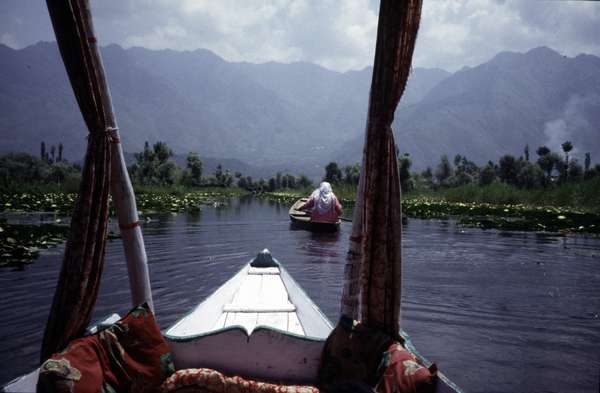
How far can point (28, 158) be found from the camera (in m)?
81.0

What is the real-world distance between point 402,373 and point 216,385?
4.37ft

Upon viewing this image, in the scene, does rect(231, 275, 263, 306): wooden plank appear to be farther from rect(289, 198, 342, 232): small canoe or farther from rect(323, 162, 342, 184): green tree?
rect(323, 162, 342, 184): green tree

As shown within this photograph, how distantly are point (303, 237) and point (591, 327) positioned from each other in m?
10.8

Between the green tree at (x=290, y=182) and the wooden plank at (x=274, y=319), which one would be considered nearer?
the wooden plank at (x=274, y=319)

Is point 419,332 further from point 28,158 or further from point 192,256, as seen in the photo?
point 28,158

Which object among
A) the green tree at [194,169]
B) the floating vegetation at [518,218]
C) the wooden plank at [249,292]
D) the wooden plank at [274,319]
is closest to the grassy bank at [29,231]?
the wooden plank at [249,292]

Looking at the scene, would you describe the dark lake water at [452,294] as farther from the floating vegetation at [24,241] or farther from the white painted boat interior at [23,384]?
the white painted boat interior at [23,384]

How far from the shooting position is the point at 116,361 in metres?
3.48

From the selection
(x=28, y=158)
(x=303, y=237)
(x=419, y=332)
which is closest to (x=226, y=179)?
(x=28, y=158)

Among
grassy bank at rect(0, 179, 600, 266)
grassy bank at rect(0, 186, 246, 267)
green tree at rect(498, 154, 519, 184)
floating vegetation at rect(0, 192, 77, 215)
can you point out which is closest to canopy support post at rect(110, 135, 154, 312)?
grassy bank at rect(0, 186, 246, 267)

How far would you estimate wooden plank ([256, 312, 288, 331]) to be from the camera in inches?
187

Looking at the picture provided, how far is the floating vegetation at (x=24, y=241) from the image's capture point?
11.4 meters

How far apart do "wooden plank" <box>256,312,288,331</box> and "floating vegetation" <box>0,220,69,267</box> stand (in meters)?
8.36

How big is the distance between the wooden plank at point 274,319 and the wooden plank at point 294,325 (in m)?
0.04
